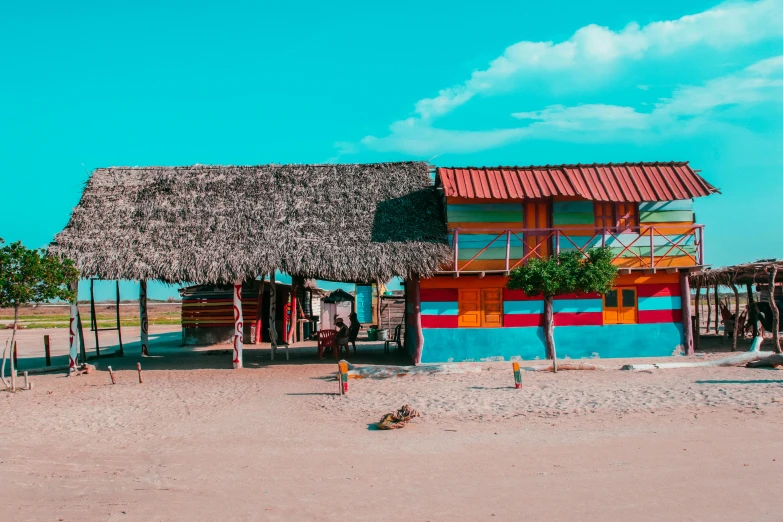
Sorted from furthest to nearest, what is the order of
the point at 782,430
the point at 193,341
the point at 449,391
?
1. the point at 193,341
2. the point at 449,391
3. the point at 782,430

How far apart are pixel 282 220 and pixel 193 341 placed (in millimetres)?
9994

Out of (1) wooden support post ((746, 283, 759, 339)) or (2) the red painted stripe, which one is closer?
(2) the red painted stripe

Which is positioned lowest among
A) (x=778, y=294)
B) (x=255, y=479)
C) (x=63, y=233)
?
(x=255, y=479)

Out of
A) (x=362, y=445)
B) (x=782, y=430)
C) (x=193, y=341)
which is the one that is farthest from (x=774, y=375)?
(x=193, y=341)

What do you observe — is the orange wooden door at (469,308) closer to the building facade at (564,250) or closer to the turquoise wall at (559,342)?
the building facade at (564,250)

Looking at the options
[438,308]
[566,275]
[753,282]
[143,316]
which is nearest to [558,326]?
[566,275]

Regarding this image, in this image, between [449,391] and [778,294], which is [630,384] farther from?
[778,294]

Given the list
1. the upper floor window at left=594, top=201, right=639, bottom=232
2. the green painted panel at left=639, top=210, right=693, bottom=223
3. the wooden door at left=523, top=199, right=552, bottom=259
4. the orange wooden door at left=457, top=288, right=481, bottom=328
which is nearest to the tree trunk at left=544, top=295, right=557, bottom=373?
the orange wooden door at left=457, top=288, right=481, bottom=328

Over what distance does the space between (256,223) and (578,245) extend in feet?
27.6

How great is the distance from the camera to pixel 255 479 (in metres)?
6.86

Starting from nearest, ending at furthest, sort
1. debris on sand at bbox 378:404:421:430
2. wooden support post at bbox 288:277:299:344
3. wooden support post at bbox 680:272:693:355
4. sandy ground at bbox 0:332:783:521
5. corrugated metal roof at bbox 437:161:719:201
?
1. sandy ground at bbox 0:332:783:521
2. debris on sand at bbox 378:404:421:430
3. corrugated metal roof at bbox 437:161:719:201
4. wooden support post at bbox 680:272:693:355
5. wooden support post at bbox 288:277:299:344

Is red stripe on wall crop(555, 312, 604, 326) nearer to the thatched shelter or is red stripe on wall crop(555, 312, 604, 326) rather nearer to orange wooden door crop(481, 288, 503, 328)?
orange wooden door crop(481, 288, 503, 328)

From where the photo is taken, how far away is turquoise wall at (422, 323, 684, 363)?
50.6ft

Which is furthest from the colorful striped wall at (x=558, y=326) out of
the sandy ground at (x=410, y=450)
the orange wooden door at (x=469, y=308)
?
the sandy ground at (x=410, y=450)
